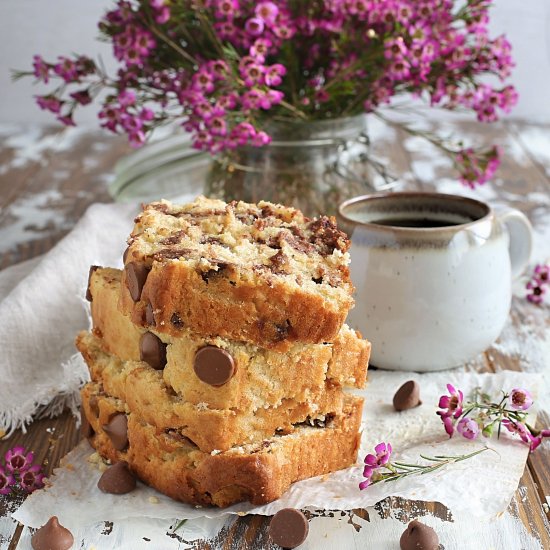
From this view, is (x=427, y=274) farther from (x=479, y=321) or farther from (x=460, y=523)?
(x=460, y=523)

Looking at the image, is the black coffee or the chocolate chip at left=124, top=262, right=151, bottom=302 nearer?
the chocolate chip at left=124, top=262, right=151, bottom=302

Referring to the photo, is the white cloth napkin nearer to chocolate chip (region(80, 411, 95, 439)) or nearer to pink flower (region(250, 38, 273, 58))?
chocolate chip (region(80, 411, 95, 439))

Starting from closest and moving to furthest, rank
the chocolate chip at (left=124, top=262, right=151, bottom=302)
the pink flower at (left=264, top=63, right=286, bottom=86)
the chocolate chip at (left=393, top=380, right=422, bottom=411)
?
the chocolate chip at (left=124, top=262, right=151, bottom=302)
the chocolate chip at (left=393, top=380, right=422, bottom=411)
the pink flower at (left=264, top=63, right=286, bottom=86)

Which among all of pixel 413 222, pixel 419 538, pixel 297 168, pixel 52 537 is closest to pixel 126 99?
pixel 297 168

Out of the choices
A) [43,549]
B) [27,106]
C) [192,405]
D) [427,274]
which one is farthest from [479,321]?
[27,106]

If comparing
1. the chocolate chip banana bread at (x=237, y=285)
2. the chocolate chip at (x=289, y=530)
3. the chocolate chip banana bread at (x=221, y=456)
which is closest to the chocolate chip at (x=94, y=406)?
the chocolate chip banana bread at (x=221, y=456)

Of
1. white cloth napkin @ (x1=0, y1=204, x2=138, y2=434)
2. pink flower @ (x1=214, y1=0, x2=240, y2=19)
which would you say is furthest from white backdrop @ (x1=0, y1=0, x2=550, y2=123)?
pink flower @ (x1=214, y1=0, x2=240, y2=19)
